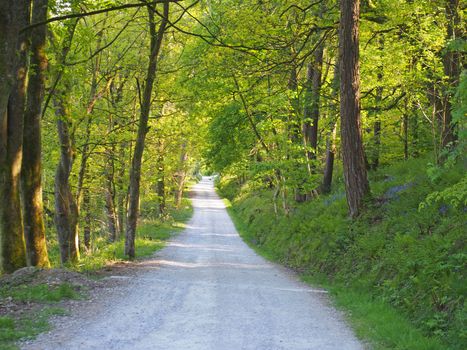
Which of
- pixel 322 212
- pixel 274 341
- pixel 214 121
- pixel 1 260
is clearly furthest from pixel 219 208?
pixel 274 341

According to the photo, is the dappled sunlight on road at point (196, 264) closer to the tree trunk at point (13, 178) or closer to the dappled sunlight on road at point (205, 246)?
the dappled sunlight on road at point (205, 246)

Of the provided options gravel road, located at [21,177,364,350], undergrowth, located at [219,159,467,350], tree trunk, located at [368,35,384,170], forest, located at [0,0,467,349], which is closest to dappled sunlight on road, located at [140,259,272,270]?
gravel road, located at [21,177,364,350]

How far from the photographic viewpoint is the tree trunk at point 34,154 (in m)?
9.84

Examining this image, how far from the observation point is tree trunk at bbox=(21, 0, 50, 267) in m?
9.84

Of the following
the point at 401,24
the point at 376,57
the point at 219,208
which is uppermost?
the point at 401,24

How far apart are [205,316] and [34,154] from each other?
5481 mm

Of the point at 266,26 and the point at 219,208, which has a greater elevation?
the point at 266,26

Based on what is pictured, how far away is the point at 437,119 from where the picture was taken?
13938 mm

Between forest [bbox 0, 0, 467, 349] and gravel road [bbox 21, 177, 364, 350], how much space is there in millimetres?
1367

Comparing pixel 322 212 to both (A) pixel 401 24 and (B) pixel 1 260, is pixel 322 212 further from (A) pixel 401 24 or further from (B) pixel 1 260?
(B) pixel 1 260

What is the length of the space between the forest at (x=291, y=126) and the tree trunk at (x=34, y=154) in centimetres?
3

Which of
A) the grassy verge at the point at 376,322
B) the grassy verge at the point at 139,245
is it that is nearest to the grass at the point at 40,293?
the grassy verge at the point at 139,245

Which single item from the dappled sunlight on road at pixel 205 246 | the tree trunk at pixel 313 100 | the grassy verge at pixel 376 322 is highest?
the tree trunk at pixel 313 100

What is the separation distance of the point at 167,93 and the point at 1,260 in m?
11.6
